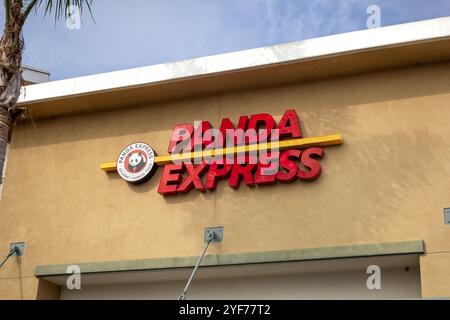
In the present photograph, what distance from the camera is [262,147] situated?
606 inches

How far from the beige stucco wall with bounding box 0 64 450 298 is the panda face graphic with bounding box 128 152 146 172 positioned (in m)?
0.39

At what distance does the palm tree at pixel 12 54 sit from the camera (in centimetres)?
1151

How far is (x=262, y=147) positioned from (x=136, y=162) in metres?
3.01

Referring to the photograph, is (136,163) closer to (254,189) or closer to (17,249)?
(254,189)

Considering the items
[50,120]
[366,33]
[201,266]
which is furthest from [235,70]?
[50,120]

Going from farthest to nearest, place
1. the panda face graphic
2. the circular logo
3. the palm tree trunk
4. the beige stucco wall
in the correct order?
1. the panda face graphic
2. the circular logo
3. the beige stucco wall
4. the palm tree trunk

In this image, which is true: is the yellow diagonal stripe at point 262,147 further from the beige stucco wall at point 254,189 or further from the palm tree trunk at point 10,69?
the palm tree trunk at point 10,69

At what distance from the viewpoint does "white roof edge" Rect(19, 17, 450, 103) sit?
14172 mm

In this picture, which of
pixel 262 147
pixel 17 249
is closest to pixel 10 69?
pixel 262 147

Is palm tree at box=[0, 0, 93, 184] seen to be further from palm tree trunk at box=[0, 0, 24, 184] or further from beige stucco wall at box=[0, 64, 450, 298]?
beige stucco wall at box=[0, 64, 450, 298]

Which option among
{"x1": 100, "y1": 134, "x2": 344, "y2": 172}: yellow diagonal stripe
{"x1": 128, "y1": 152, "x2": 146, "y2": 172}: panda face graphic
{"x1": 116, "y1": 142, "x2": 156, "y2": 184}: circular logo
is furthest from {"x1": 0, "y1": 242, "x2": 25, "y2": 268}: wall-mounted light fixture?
{"x1": 128, "y1": 152, "x2": 146, "y2": 172}: panda face graphic

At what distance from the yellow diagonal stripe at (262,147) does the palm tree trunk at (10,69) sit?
4911 millimetres

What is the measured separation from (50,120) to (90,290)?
4279 millimetres

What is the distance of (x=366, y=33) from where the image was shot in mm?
14547
